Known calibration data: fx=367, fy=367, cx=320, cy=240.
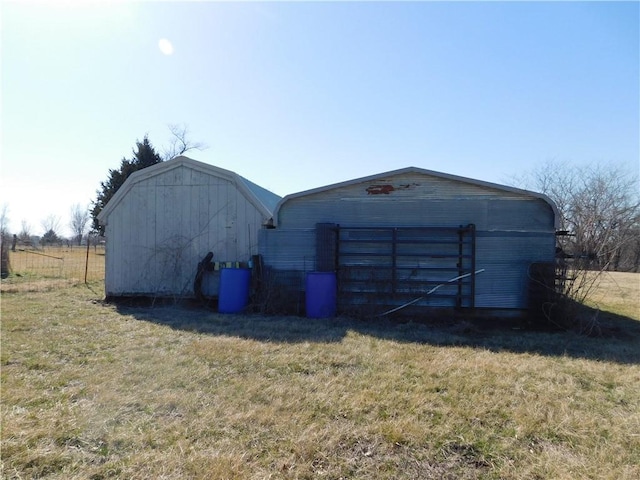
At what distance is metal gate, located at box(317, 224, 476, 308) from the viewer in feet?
24.2

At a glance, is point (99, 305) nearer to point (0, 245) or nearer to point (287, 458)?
point (287, 458)

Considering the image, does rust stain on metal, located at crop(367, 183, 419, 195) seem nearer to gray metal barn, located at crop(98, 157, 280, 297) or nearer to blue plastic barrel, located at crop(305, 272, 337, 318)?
blue plastic barrel, located at crop(305, 272, 337, 318)

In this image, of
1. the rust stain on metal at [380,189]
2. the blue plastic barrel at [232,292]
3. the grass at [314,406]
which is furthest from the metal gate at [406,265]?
the grass at [314,406]

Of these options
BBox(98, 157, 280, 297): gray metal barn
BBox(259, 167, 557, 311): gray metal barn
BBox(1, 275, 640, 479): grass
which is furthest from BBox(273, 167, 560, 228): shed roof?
BBox(1, 275, 640, 479): grass

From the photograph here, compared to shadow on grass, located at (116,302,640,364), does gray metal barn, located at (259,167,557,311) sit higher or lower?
higher

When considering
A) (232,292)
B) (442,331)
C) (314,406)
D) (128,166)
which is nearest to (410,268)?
(442,331)

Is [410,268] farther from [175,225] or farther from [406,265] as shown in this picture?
[175,225]

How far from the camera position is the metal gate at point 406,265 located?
7.37 m

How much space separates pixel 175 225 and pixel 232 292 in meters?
2.43

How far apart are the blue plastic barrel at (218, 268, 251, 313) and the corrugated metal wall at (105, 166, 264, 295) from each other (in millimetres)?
904

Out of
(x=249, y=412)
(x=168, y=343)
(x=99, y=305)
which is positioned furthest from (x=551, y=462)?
(x=99, y=305)

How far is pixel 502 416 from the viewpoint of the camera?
290 centimetres

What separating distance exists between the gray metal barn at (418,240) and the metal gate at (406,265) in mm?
20

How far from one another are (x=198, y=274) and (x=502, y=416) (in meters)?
6.94
